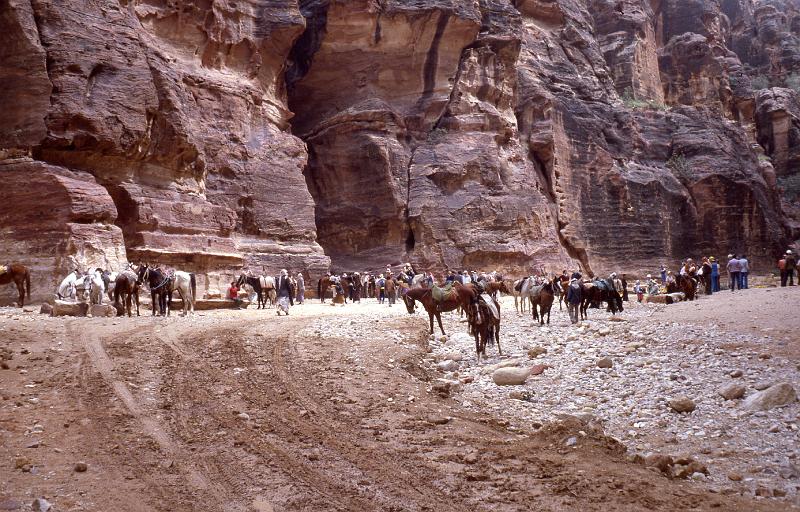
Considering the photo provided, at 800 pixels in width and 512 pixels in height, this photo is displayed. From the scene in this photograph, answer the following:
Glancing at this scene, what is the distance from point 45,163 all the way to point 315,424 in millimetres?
20179

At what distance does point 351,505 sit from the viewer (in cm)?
530

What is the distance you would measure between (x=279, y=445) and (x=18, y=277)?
17520 mm

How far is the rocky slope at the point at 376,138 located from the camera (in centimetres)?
2369

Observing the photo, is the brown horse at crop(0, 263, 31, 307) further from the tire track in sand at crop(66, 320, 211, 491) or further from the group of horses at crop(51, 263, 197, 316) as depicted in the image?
the tire track in sand at crop(66, 320, 211, 491)

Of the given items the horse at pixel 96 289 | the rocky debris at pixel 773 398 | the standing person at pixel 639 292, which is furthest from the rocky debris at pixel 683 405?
the standing person at pixel 639 292

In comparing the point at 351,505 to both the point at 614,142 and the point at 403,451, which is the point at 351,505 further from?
the point at 614,142

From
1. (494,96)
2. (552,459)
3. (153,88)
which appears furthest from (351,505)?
(494,96)

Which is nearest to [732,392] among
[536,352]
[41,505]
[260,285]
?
[536,352]

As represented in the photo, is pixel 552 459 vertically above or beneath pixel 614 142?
beneath

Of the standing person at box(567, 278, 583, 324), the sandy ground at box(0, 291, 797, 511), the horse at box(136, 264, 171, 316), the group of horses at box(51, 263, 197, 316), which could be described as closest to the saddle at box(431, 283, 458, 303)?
the sandy ground at box(0, 291, 797, 511)

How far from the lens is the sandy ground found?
536 centimetres

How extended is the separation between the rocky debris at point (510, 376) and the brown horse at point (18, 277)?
1719 cm

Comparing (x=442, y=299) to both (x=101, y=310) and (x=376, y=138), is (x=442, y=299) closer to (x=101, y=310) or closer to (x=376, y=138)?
(x=101, y=310)

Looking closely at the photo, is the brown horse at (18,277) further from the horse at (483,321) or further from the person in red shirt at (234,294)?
the horse at (483,321)
